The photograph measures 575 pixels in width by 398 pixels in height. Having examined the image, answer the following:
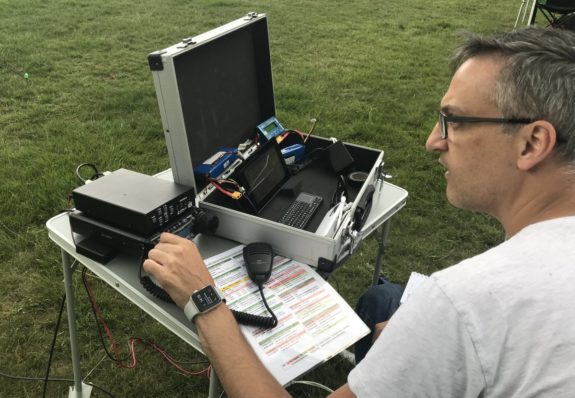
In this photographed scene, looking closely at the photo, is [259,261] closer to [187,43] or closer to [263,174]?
[263,174]

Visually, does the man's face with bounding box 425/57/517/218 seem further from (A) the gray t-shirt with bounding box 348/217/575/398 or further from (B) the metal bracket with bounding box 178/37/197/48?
(B) the metal bracket with bounding box 178/37/197/48

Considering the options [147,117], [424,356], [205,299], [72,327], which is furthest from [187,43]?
Result: [147,117]

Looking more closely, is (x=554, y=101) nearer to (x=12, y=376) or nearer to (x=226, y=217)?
(x=226, y=217)

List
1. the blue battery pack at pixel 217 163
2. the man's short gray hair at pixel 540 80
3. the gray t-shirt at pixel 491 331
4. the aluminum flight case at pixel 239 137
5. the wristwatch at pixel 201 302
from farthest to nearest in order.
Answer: the blue battery pack at pixel 217 163 < the aluminum flight case at pixel 239 137 < the wristwatch at pixel 201 302 < the man's short gray hair at pixel 540 80 < the gray t-shirt at pixel 491 331

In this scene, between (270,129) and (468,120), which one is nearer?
(468,120)

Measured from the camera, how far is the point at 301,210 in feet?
5.93

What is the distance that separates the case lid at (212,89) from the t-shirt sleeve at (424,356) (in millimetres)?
870

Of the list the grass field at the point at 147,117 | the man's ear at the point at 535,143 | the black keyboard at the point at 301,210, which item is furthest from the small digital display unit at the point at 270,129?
the man's ear at the point at 535,143

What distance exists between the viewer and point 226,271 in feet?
5.06

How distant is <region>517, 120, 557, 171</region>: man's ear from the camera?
112 centimetres

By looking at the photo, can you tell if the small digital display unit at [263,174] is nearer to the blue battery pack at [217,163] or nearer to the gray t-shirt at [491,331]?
the blue battery pack at [217,163]

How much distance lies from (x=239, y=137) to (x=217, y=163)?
0.28 metres

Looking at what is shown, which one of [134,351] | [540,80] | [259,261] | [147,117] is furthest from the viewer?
[147,117]

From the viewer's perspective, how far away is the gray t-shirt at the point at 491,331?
89cm
